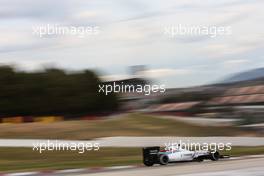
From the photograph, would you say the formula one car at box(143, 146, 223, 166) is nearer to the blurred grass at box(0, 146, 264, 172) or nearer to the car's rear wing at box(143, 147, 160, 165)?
the car's rear wing at box(143, 147, 160, 165)

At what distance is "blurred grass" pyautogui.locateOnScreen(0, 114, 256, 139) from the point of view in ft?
74.7

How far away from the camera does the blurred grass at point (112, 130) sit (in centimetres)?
2278

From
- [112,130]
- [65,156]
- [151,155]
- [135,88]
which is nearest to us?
[151,155]

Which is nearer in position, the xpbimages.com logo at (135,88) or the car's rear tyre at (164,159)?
the car's rear tyre at (164,159)

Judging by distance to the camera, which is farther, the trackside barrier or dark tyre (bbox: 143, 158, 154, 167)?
the trackside barrier

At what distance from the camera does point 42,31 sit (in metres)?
18.2

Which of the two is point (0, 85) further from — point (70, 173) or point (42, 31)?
point (70, 173)

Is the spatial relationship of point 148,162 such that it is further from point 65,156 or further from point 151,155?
point 65,156

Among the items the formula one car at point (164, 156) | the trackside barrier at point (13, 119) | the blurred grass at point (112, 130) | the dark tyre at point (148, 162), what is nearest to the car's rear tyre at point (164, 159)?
the formula one car at point (164, 156)

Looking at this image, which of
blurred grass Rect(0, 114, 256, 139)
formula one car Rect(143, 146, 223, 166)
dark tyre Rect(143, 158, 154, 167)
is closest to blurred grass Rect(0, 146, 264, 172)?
blurred grass Rect(0, 114, 256, 139)

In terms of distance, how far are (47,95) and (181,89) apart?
1309 cm

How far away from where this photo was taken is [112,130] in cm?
2362

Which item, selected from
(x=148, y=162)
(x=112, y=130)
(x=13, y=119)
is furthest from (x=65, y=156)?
(x=13, y=119)

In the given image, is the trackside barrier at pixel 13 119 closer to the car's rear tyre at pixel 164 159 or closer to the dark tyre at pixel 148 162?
the dark tyre at pixel 148 162
